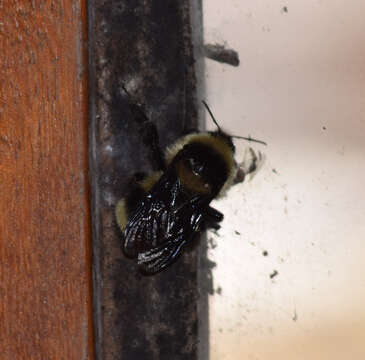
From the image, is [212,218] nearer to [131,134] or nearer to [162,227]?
[162,227]

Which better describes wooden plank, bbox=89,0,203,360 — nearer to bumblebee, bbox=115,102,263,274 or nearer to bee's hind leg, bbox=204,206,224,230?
bumblebee, bbox=115,102,263,274

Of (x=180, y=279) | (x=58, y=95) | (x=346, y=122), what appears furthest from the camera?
(x=346, y=122)

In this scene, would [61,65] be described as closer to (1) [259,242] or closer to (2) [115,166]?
(2) [115,166]

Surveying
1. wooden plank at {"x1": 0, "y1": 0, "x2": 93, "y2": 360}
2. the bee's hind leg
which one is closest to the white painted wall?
the bee's hind leg

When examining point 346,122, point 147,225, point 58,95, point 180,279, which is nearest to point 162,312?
point 180,279

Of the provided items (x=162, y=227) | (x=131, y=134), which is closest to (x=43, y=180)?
(x=131, y=134)

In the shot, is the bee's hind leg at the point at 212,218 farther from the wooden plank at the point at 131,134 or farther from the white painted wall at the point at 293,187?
the wooden plank at the point at 131,134
